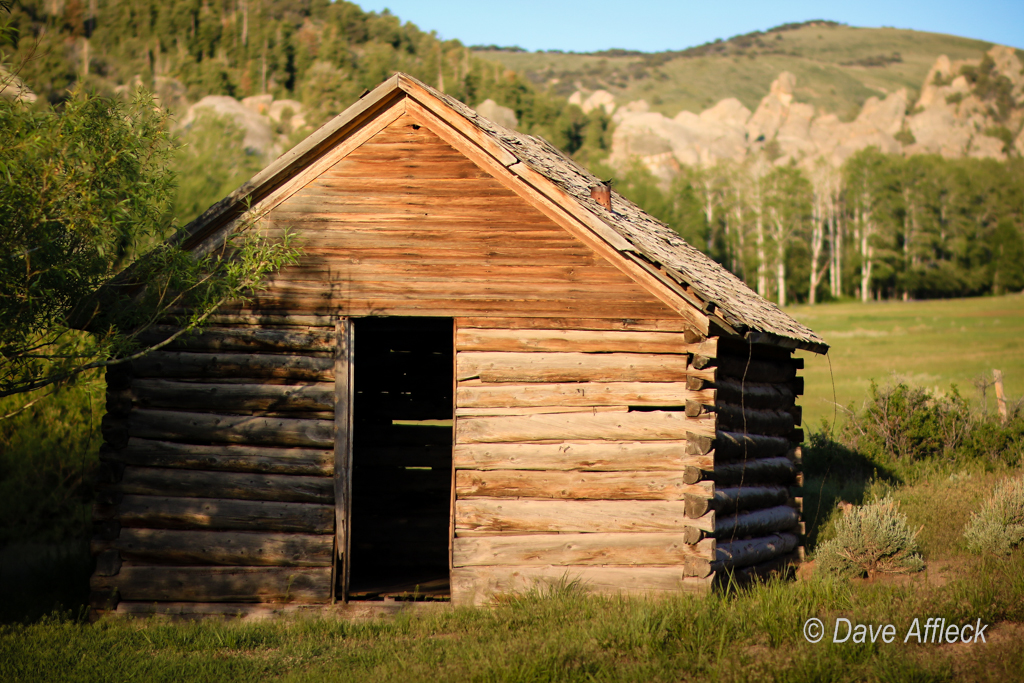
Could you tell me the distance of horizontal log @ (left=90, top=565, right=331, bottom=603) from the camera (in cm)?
819

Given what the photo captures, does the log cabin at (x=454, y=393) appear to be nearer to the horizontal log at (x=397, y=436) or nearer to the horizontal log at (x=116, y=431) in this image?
the horizontal log at (x=116, y=431)

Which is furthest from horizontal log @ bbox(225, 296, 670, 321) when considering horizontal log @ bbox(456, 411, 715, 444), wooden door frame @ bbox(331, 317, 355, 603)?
horizontal log @ bbox(456, 411, 715, 444)

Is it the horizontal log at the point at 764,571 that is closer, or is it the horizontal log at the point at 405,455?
the horizontal log at the point at 764,571

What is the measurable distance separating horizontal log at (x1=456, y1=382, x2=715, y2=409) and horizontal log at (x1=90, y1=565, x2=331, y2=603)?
7.58 feet

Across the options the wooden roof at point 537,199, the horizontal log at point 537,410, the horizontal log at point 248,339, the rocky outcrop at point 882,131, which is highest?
the rocky outcrop at point 882,131

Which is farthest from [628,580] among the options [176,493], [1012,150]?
[1012,150]

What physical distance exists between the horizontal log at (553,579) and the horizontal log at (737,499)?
0.66m

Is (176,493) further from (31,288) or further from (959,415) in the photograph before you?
(959,415)

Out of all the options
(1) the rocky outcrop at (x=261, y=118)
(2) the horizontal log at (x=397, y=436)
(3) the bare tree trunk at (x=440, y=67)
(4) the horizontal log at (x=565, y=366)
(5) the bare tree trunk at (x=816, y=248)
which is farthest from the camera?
(3) the bare tree trunk at (x=440, y=67)

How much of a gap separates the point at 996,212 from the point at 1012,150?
98.2m

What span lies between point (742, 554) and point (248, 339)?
582 centimetres

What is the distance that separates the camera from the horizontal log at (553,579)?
26.4 ft

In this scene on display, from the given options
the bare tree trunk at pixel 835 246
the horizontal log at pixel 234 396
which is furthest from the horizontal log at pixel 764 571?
the bare tree trunk at pixel 835 246

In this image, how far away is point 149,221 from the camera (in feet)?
24.5
